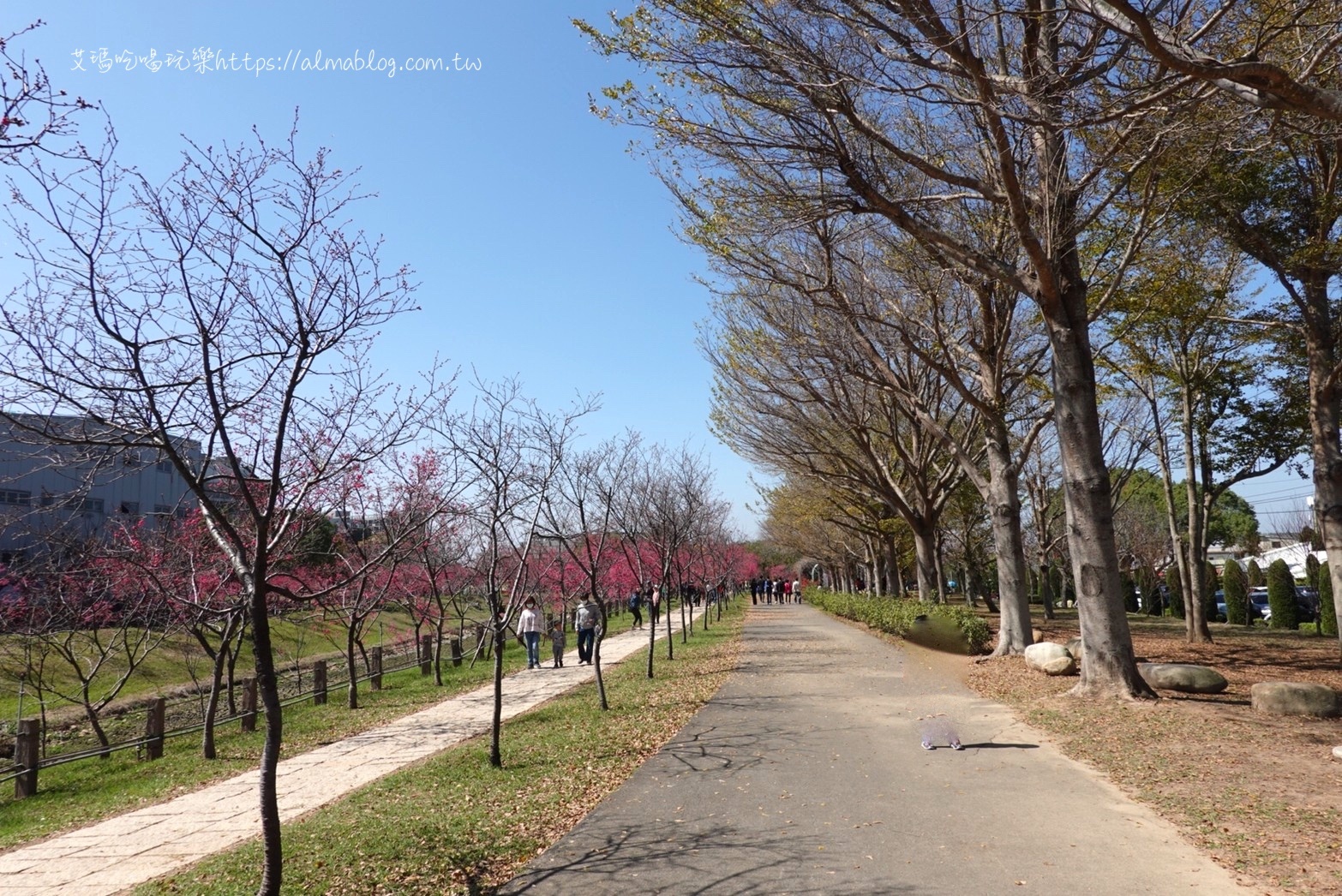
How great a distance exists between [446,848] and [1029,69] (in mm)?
9071

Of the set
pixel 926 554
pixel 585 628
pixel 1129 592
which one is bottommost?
pixel 1129 592

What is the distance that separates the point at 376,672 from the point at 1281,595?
24.2 m

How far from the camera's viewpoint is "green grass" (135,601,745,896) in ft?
16.9

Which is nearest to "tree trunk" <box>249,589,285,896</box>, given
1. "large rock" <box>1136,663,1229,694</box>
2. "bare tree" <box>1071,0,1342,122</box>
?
"bare tree" <box>1071,0,1342,122</box>

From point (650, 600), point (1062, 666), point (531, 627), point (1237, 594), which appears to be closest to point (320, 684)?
point (531, 627)

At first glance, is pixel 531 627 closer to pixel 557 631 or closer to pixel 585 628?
pixel 585 628

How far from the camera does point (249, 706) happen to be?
13328mm

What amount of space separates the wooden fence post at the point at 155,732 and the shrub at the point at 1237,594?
27.2 m

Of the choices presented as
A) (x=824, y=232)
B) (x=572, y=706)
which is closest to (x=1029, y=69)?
(x=824, y=232)

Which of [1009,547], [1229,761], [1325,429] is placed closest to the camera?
[1229,761]

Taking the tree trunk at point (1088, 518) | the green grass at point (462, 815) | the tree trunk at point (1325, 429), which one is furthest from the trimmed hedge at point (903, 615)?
the green grass at point (462, 815)

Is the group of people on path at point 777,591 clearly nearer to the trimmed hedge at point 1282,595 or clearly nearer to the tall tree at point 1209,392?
the trimmed hedge at point 1282,595

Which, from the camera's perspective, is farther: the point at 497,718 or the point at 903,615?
the point at 903,615

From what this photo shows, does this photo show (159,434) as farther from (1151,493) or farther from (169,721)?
(1151,493)
